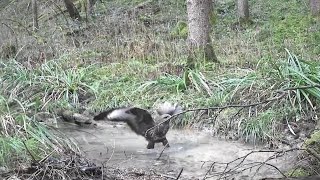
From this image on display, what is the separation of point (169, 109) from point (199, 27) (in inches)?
119

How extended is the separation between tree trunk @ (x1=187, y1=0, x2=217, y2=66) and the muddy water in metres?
2.77

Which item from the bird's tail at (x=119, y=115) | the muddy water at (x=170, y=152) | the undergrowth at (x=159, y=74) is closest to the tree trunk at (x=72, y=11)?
the undergrowth at (x=159, y=74)

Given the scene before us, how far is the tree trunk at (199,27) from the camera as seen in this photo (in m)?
9.20

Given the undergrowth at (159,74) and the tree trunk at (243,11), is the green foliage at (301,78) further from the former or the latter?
the tree trunk at (243,11)

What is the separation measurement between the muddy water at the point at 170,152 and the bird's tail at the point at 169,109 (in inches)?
11.8

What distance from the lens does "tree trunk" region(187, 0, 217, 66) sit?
9.20 m

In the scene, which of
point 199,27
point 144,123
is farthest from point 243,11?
point 144,123

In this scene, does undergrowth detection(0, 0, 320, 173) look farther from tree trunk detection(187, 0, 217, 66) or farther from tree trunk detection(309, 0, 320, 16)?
tree trunk detection(187, 0, 217, 66)

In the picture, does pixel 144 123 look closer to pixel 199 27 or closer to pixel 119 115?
pixel 119 115

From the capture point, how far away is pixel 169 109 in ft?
22.0

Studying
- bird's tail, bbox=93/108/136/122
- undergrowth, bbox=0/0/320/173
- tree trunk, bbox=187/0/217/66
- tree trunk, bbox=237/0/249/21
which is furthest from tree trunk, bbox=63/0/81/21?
bird's tail, bbox=93/108/136/122

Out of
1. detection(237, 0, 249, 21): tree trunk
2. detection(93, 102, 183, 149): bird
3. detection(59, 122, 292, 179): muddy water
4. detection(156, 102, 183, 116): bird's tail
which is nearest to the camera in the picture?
detection(59, 122, 292, 179): muddy water

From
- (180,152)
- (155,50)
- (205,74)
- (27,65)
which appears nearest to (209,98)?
(205,74)

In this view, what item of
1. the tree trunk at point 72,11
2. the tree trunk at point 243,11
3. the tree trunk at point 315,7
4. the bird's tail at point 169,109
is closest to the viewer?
the bird's tail at point 169,109
